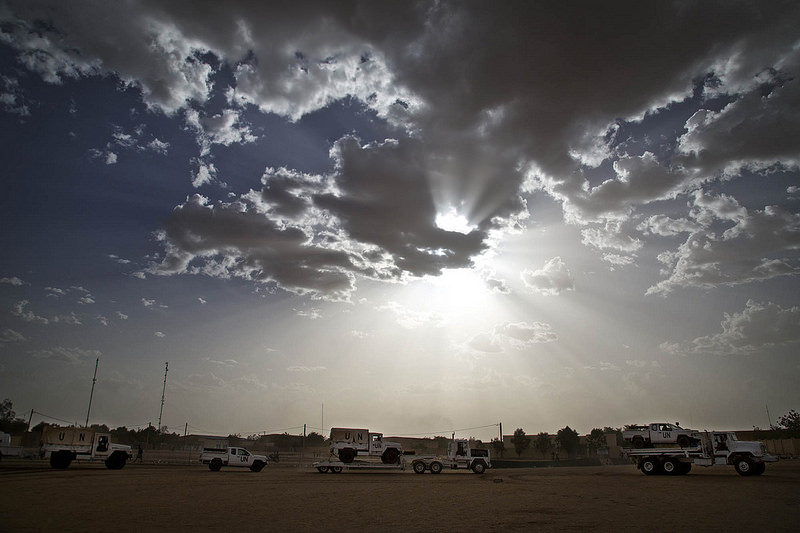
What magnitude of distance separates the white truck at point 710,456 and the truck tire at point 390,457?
1854 cm

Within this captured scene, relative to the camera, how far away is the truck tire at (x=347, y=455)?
40062 mm

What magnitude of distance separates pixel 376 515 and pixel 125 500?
9.46 meters

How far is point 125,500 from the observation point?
17250 millimetres

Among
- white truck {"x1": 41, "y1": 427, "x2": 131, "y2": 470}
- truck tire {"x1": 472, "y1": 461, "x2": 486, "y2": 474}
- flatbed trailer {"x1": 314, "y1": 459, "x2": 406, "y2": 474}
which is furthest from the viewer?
truck tire {"x1": 472, "y1": 461, "x2": 486, "y2": 474}

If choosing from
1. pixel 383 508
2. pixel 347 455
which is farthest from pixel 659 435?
pixel 383 508

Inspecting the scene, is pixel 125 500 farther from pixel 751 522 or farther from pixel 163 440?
pixel 163 440

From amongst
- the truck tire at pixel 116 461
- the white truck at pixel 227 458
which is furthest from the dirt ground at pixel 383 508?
the white truck at pixel 227 458

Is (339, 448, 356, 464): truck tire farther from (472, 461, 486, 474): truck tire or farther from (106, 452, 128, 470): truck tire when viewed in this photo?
(106, 452, 128, 470): truck tire

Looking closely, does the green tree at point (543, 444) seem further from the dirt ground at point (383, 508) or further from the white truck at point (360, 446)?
the dirt ground at point (383, 508)

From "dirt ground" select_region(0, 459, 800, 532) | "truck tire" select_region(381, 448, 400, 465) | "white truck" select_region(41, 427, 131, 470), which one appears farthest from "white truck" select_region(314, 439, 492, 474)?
"dirt ground" select_region(0, 459, 800, 532)

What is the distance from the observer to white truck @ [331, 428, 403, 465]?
40281 millimetres

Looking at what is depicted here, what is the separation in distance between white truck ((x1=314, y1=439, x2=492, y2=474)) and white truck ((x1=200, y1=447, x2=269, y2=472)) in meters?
5.36

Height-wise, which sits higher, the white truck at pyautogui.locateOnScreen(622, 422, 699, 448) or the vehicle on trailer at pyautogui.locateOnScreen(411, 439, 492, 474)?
the white truck at pyautogui.locateOnScreen(622, 422, 699, 448)

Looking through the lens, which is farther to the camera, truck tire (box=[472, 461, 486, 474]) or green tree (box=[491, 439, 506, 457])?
green tree (box=[491, 439, 506, 457])
